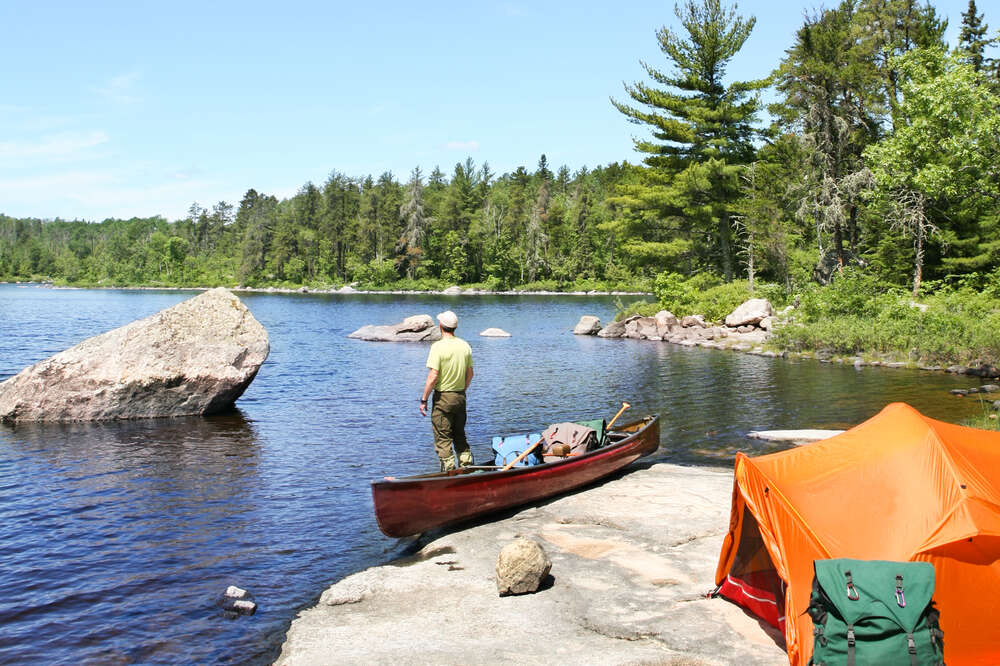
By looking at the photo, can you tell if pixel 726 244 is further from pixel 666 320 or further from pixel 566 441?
pixel 566 441

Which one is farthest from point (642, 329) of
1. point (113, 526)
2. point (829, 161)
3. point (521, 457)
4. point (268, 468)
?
point (113, 526)

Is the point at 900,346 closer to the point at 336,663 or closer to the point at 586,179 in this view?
the point at 336,663

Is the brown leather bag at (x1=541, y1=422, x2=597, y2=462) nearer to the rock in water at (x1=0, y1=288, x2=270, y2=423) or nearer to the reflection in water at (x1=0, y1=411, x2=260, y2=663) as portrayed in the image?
the reflection in water at (x1=0, y1=411, x2=260, y2=663)

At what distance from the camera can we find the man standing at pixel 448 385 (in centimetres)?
1085

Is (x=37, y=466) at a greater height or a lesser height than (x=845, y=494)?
lesser

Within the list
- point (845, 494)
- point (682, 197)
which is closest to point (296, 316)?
point (682, 197)

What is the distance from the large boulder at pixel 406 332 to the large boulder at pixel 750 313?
55.4 feet

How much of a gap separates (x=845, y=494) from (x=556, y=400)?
51.5ft

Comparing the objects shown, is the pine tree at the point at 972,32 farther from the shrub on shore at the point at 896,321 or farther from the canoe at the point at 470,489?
the canoe at the point at 470,489

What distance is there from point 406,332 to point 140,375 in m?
25.6

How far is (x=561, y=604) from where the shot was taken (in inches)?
303

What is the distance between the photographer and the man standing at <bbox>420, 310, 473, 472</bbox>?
35.6 feet

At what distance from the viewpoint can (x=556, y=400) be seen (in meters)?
22.5

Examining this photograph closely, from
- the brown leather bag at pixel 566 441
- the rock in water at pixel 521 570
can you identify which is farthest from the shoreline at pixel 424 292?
the rock in water at pixel 521 570
